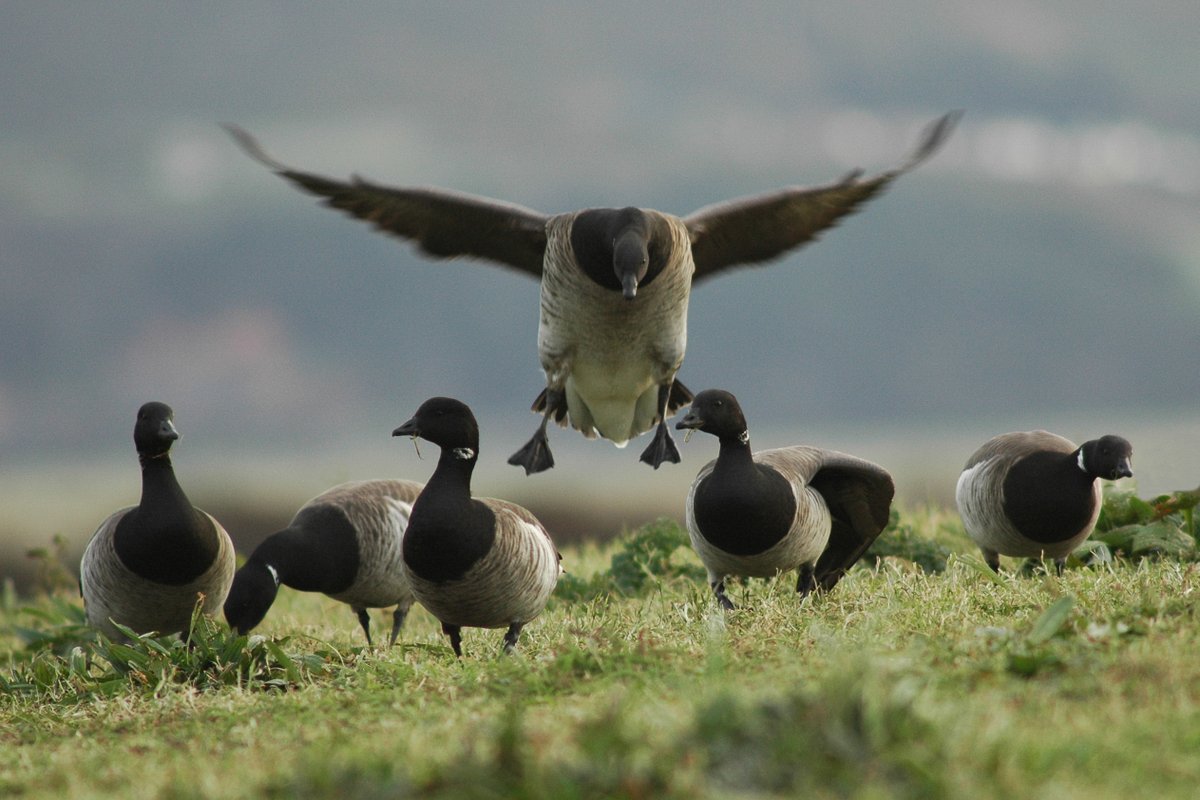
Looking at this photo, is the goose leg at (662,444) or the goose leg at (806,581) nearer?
the goose leg at (806,581)

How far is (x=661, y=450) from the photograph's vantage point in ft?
34.1

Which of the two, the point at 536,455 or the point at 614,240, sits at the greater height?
the point at 614,240

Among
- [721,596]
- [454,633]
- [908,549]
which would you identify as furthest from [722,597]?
[908,549]

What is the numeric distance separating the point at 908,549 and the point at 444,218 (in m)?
4.81

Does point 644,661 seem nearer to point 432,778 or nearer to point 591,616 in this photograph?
point 432,778

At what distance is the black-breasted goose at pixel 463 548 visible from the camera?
24.0ft

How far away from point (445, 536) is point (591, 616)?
1536 millimetres

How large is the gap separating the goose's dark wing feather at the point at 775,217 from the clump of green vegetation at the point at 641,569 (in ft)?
8.17

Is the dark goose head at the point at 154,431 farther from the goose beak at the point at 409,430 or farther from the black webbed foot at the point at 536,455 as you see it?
the black webbed foot at the point at 536,455

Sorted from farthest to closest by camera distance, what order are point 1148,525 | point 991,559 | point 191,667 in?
point 991,559 → point 1148,525 → point 191,667

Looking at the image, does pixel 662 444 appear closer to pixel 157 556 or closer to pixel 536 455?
pixel 536 455

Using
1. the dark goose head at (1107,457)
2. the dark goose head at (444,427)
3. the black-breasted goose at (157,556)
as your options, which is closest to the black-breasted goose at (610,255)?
the dark goose head at (444,427)

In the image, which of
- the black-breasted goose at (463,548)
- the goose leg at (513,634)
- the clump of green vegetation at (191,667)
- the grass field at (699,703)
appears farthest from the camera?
the goose leg at (513,634)

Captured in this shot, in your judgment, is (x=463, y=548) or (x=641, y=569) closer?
(x=463, y=548)
